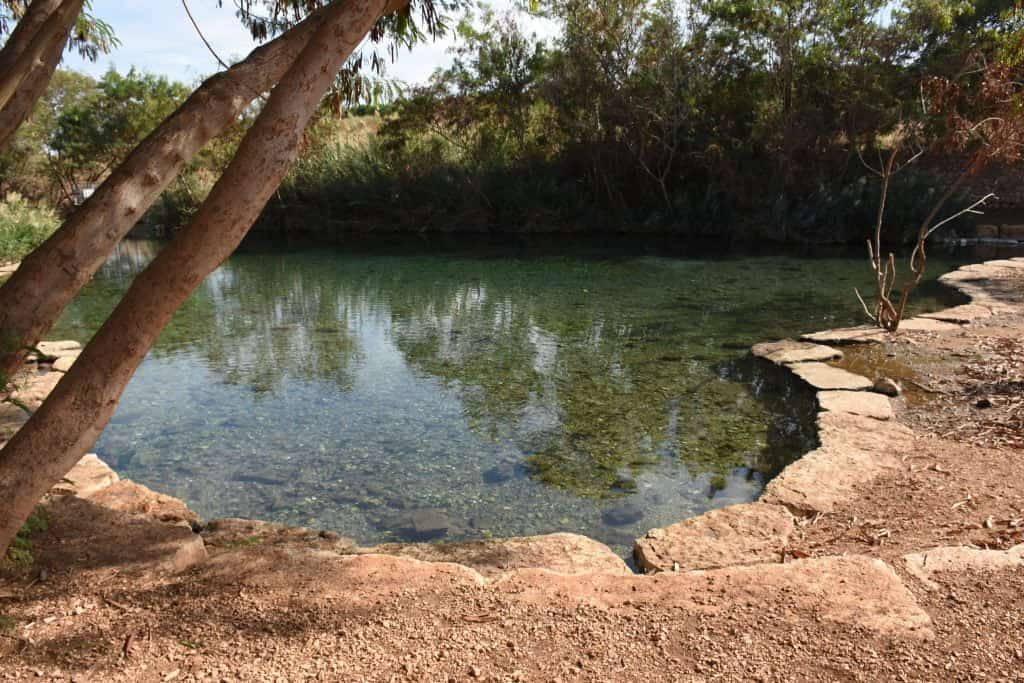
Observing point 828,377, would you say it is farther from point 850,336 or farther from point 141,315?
point 141,315

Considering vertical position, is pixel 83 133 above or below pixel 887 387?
above

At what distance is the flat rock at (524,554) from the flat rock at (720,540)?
173 millimetres

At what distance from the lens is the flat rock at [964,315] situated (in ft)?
24.9

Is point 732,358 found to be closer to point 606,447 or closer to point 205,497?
point 606,447

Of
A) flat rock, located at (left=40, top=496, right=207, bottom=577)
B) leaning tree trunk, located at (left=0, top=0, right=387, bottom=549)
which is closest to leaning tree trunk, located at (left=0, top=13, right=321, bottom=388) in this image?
leaning tree trunk, located at (left=0, top=0, right=387, bottom=549)

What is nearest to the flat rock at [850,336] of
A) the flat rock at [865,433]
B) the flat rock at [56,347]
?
the flat rock at [865,433]

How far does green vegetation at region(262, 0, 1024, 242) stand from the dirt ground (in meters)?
13.1

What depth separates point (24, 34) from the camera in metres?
3.11

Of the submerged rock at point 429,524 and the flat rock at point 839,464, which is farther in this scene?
the submerged rock at point 429,524

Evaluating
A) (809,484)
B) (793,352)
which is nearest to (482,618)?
(809,484)

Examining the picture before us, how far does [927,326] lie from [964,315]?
0.74 meters

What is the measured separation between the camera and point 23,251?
1201 centimetres

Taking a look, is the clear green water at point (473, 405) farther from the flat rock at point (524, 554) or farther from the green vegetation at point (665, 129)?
the green vegetation at point (665, 129)

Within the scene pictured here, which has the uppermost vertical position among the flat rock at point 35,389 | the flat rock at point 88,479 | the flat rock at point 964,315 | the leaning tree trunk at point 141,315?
the leaning tree trunk at point 141,315
